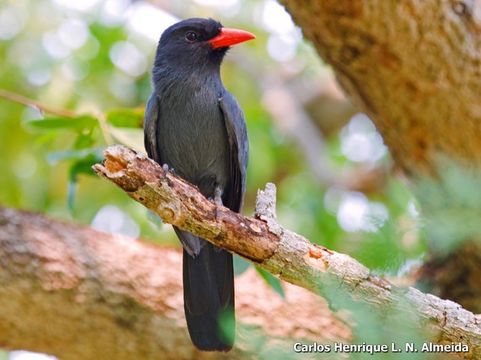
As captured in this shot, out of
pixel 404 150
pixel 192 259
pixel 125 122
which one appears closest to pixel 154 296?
pixel 192 259

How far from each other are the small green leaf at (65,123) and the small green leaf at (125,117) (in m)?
0.10

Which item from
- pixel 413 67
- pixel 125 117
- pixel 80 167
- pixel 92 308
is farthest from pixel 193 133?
pixel 413 67

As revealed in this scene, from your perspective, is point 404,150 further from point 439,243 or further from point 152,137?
point 439,243

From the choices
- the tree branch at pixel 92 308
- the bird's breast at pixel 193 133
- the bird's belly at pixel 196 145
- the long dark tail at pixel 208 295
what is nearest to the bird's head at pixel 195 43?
the bird's breast at pixel 193 133

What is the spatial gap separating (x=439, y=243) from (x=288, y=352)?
64cm

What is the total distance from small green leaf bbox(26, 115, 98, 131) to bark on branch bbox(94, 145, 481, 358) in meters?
1.52

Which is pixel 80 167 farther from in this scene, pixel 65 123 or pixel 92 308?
pixel 92 308

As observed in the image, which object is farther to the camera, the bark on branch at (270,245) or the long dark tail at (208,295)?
the long dark tail at (208,295)

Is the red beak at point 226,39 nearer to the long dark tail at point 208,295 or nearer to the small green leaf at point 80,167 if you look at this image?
the small green leaf at point 80,167

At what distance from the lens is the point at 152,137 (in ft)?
15.7

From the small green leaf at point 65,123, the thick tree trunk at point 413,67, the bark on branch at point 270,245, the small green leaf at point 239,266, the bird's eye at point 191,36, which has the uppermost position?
the bird's eye at point 191,36

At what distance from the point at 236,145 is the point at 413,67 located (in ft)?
3.71

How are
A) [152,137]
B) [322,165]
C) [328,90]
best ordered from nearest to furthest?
1. [152,137]
2. [322,165]
3. [328,90]

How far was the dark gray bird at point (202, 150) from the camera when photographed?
15.3ft
